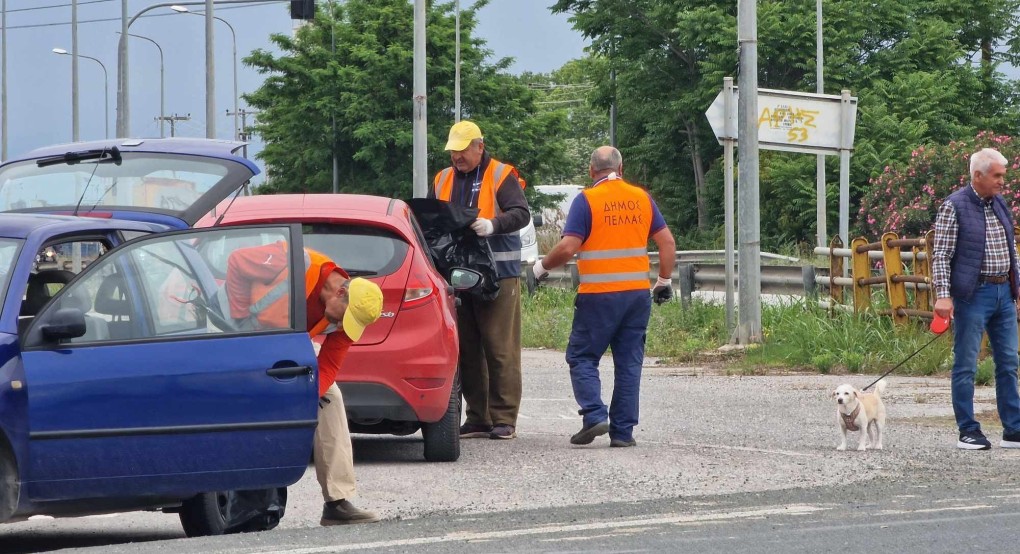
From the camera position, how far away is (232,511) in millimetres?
7219

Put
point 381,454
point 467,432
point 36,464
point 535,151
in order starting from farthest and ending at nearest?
point 535,151 → point 467,432 → point 381,454 → point 36,464

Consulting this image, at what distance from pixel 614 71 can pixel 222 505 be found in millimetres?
46416

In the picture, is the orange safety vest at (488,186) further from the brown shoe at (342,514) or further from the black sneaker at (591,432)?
the brown shoe at (342,514)

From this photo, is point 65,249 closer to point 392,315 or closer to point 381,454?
point 392,315

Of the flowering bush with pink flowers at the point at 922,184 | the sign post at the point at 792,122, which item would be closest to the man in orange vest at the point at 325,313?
the sign post at the point at 792,122

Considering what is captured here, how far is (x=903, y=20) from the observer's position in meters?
48.2

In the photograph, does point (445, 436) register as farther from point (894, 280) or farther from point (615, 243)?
point (894, 280)

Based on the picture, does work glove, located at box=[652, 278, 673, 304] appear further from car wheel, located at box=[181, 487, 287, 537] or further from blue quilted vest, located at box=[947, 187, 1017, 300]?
car wheel, located at box=[181, 487, 287, 537]

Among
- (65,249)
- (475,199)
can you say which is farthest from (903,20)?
(65,249)

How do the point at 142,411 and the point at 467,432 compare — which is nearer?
the point at 142,411

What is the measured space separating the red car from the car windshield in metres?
1.04

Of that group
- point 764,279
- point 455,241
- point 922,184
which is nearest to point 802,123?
point 764,279

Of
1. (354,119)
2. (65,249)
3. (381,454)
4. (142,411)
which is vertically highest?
(354,119)

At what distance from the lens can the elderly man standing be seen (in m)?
9.91
